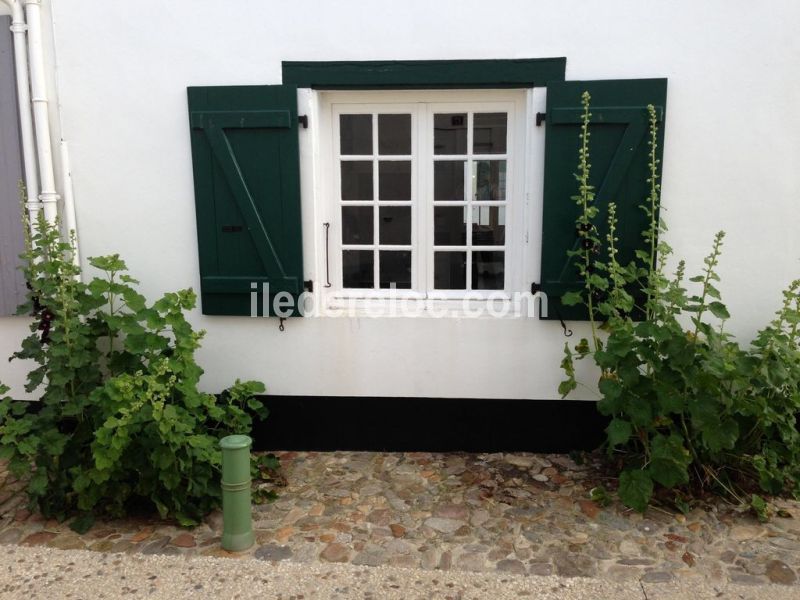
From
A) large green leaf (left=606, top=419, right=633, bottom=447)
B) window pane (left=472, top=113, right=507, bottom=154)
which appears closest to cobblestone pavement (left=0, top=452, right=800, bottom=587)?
large green leaf (left=606, top=419, right=633, bottom=447)

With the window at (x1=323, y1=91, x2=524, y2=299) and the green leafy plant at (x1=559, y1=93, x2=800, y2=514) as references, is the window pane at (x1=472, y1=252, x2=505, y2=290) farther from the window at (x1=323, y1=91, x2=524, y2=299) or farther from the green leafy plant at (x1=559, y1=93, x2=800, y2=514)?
the green leafy plant at (x1=559, y1=93, x2=800, y2=514)

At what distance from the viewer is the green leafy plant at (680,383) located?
3.46 m

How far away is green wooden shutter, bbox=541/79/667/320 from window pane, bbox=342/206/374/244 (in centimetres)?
118

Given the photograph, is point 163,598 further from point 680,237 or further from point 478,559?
point 680,237

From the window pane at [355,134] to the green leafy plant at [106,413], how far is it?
145 cm

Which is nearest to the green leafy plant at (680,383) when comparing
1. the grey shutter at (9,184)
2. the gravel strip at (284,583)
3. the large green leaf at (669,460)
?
the large green leaf at (669,460)

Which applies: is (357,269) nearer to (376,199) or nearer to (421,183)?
(376,199)

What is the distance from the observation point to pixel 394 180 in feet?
14.0

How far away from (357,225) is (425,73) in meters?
1.09

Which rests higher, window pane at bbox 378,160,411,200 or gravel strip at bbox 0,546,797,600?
window pane at bbox 378,160,411,200

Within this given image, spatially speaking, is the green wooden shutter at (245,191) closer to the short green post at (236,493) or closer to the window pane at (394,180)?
the window pane at (394,180)

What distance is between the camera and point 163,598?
291 centimetres

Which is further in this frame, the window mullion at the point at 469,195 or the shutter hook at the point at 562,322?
the window mullion at the point at 469,195

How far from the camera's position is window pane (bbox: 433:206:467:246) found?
4.28 meters
